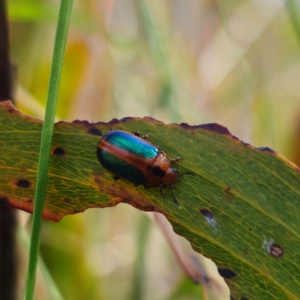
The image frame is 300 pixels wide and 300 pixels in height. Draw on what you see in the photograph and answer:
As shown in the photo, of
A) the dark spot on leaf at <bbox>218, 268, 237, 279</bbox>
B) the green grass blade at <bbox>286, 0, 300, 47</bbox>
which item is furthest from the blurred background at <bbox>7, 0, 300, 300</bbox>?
the dark spot on leaf at <bbox>218, 268, 237, 279</bbox>

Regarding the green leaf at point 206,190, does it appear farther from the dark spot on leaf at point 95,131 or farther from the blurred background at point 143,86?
the blurred background at point 143,86

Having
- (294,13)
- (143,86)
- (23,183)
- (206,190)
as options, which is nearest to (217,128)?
(206,190)

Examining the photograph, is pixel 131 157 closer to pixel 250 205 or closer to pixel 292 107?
pixel 250 205

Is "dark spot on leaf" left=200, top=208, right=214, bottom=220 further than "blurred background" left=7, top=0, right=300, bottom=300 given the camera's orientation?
No

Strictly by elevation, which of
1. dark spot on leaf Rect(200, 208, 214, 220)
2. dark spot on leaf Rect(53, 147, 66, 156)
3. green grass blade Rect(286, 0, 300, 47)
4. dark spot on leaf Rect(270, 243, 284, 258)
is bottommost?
dark spot on leaf Rect(53, 147, 66, 156)

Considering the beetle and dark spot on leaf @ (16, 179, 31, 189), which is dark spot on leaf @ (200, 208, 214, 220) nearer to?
the beetle

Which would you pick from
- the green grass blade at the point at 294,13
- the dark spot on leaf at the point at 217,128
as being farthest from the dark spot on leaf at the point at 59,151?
the green grass blade at the point at 294,13
